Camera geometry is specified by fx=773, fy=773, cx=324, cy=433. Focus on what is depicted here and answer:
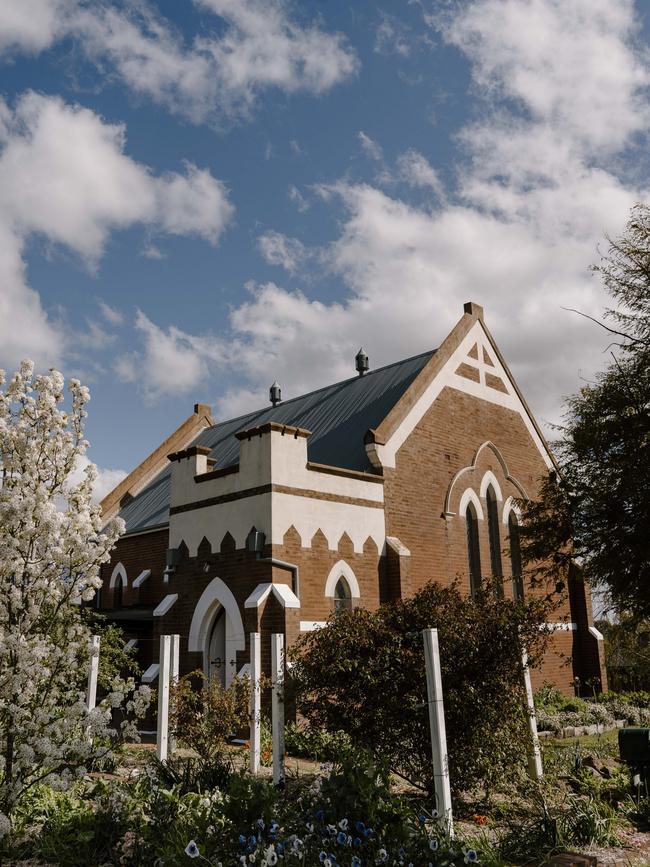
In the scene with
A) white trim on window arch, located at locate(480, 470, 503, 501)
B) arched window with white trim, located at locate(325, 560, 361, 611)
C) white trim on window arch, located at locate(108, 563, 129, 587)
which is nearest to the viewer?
arched window with white trim, located at locate(325, 560, 361, 611)

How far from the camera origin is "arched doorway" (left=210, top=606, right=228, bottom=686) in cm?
1795

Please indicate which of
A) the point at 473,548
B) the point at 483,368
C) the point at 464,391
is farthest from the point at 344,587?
the point at 483,368

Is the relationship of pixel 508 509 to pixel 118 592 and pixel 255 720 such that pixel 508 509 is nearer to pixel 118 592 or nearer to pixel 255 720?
pixel 118 592

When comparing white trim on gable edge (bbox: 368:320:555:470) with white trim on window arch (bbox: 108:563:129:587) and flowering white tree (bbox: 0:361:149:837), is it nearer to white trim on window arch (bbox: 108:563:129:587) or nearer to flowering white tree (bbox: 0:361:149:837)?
white trim on window arch (bbox: 108:563:129:587)

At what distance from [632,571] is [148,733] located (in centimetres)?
1139

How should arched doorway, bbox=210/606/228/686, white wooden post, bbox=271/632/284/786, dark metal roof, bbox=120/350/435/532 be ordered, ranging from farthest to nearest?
dark metal roof, bbox=120/350/435/532 → arched doorway, bbox=210/606/228/686 → white wooden post, bbox=271/632/284/786

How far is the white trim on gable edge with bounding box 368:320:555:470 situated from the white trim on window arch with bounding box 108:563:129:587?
416 inches

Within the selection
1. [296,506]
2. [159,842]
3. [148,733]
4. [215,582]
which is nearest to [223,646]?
[215,582]

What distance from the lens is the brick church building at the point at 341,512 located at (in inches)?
675

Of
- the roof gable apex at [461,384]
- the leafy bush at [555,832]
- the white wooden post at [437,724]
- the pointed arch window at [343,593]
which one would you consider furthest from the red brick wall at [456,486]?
the white wooden post at [437,724]

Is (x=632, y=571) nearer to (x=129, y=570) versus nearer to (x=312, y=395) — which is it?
(x=312, y=395)

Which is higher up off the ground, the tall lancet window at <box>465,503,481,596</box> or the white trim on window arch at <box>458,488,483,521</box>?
the white trim on window arch at <box>458,488,483,521</box>

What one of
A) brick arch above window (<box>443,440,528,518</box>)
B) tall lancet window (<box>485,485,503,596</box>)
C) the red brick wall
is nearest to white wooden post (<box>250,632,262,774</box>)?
the red brick wall

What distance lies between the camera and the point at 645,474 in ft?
47.6
